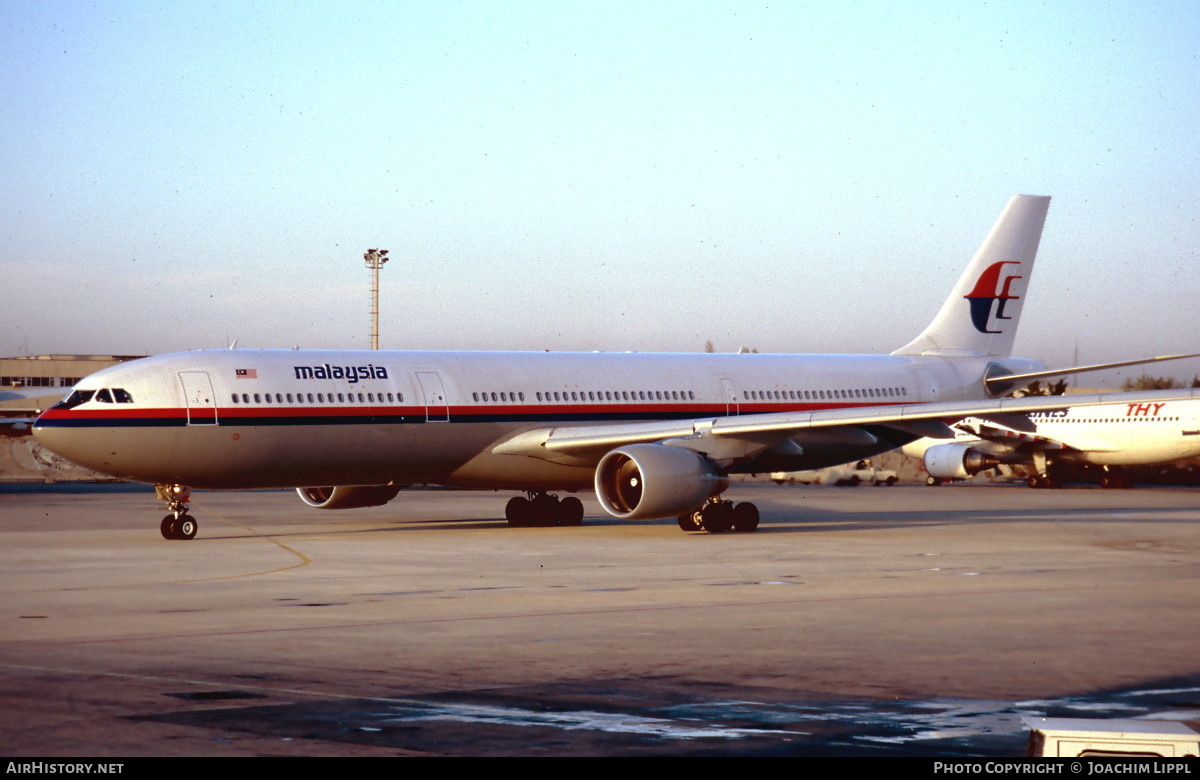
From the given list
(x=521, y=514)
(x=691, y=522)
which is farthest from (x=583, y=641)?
(x=521, y=514)

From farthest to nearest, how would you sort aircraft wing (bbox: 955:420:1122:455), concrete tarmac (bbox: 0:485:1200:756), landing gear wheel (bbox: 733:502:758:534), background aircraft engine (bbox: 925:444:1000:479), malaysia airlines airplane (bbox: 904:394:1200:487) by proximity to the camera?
aircraft wing (bbox: 955:420:1122:455) → background aircraft engine (bbox: 925:444:1000:479) → malaysia airlines airplane (bbox: 904:394:1200:487) → landing gear wheel (bbox: 733:502:758:534) → concrete tarmac (bbox: 0:485:1200:756)

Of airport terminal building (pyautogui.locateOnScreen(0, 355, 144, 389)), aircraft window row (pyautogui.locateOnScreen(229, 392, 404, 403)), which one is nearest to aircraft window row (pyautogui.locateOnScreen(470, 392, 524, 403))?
aircraft window row (pyautogui.locateOnScreen(229, 392, 404, 403))

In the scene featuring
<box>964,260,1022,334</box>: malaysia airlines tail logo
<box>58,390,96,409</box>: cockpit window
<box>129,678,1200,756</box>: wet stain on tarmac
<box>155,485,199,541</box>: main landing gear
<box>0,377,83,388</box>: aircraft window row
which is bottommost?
<box>129,678,1200,756</box>: wet stain on tarmac

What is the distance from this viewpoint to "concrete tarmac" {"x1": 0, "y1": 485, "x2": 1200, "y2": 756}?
32.7ft

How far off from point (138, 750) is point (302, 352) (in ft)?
68.7

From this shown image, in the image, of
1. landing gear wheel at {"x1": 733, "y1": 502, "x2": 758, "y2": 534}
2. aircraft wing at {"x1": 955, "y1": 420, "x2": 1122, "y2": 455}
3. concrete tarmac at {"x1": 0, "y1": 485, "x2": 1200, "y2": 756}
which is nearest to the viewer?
concrete tarmac at {"x1": 0, "y1": 485, "x2": 1200, "y2": 756}

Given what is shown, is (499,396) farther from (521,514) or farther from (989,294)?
(989,294)

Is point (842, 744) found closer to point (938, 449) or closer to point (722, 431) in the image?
point (722, 431)

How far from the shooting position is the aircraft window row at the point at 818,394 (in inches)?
1387

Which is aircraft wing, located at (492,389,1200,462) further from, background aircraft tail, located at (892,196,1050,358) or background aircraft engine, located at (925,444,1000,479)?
background aircraft engine, located at (925,444,1000,479)

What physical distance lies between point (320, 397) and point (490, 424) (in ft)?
12.7

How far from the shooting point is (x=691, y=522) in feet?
101

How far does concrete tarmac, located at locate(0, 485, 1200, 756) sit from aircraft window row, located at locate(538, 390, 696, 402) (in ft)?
12.2

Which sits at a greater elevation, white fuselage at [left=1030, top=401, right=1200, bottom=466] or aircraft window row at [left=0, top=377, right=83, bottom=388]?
aircraft window row at [left=0, top=377, right=83, bottom=388]
